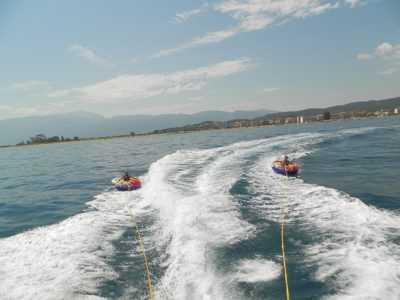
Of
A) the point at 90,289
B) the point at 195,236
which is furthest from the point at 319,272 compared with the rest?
the point at 90,289

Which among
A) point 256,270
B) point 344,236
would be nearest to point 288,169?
point 344,236

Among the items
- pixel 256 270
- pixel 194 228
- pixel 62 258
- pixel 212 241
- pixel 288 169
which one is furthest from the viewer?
pixel 288 169

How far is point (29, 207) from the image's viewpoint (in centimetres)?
2073

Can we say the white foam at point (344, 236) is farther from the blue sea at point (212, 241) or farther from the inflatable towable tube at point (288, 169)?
the inflatable towable tube at point (288, 169)

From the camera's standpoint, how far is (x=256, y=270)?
31.0ft

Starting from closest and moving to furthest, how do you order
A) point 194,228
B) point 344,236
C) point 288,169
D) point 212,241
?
point 344,236
point 212,241
point 194,228
point 288,169

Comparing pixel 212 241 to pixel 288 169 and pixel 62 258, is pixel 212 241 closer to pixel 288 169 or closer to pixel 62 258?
pixel 62 258

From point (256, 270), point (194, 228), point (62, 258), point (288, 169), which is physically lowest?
point (256, 270)

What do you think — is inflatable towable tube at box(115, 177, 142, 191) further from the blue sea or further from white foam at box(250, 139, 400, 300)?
white foam at box(250, 139, 400, 300)

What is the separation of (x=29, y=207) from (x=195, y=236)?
14.6 m

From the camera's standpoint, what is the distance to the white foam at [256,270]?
8.94m

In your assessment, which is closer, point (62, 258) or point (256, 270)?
point (256, 270)

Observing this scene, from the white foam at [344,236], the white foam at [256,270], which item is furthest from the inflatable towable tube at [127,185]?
the white foam at [256,270]

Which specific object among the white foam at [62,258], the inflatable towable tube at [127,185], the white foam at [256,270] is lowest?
the white foam at [256,270]
